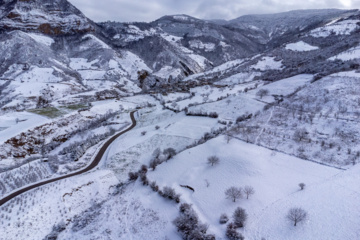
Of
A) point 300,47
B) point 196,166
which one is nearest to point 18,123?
point 196,166

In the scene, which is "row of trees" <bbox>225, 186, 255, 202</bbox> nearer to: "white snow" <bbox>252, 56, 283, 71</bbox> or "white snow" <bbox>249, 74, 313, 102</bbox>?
"white snow" <bbox>249, 74, 313, 102</bbox>

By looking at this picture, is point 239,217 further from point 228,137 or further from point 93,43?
point 93,43

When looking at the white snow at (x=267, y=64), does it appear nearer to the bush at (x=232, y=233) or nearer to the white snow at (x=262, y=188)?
the white snow at (x=262, y=188)

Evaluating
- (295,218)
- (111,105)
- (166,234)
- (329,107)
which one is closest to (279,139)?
(329,107)

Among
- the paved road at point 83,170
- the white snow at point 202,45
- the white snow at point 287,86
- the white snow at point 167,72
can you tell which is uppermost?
the white snow at point 202,45

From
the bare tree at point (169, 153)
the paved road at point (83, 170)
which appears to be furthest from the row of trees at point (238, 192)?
the paved road at point (83, 170)
